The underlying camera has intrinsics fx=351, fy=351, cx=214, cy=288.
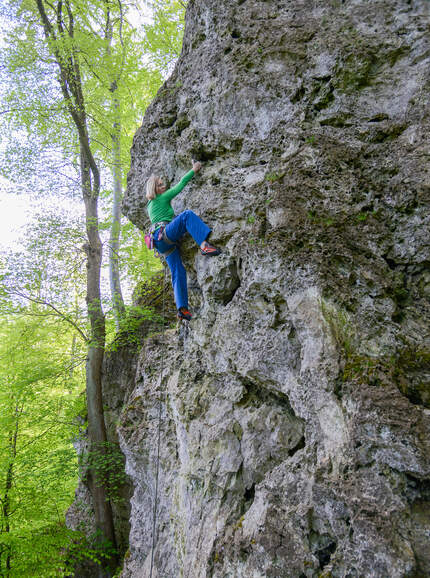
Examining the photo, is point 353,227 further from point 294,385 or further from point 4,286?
point 4,286

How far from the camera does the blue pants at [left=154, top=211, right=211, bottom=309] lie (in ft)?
15.8

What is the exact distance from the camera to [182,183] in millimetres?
5070

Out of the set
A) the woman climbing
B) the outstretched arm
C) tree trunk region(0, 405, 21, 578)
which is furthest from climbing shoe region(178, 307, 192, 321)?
tree trunk region(0, 405, 21, 578)

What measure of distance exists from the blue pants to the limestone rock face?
20 cm

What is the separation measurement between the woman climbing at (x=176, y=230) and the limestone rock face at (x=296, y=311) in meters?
0.19

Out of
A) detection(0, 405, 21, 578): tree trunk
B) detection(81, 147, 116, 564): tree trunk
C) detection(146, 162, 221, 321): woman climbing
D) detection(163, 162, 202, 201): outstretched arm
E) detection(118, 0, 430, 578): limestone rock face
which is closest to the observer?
detection(118, 0, 430, 578): limestone rock face

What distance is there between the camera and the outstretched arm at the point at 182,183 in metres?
5.05

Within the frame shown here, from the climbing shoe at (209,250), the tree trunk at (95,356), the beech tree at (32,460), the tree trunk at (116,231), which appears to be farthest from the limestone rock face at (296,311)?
the tree trunk at (116,231)

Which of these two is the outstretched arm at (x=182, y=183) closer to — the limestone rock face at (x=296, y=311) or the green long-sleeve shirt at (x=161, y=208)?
the green long-sleeve shirt at (x=161, y=208)

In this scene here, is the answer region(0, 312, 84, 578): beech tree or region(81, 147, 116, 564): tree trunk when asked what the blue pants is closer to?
region(81, 147, 116, 564): tree trunk

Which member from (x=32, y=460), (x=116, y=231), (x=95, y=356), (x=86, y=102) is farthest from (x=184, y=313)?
(x=86, y=102)

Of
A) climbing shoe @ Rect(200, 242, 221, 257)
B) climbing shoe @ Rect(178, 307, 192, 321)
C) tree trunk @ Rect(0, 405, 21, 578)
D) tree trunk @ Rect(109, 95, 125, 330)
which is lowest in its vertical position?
tree trunk @ Rect(0, 405, 21, 578)

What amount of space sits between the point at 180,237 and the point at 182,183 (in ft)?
2.54

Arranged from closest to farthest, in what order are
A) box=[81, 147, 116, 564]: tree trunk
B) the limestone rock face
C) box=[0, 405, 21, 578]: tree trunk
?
the limestone rock face → box=[0, 405, 21, 578]: tree trunk → box=[81, 147, 116, 564]: tree trunk
